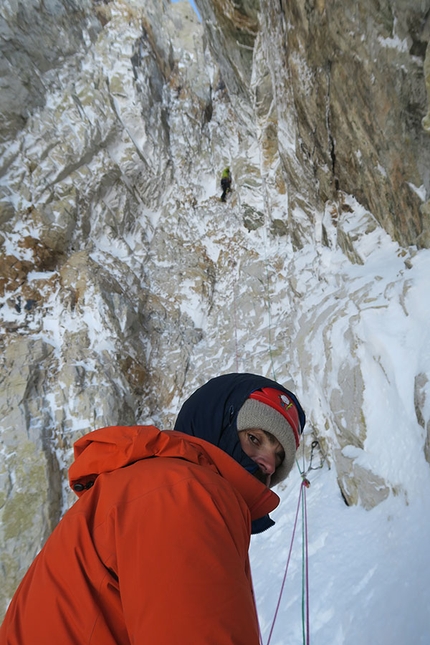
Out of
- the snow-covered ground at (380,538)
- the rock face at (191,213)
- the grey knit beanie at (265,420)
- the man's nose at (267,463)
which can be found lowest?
the snow-covered ground at (380,538)

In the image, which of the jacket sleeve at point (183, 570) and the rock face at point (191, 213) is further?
the rock face at point (191, 213)

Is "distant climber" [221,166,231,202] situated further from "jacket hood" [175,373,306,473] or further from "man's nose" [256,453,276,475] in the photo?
"man's nose" [256,453,276,475]

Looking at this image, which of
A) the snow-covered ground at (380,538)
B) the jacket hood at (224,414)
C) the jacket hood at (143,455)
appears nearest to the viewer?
the jacket hood at (143,455)

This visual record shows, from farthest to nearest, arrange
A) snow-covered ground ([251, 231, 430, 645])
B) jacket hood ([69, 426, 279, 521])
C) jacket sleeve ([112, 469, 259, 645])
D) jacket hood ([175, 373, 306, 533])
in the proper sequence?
snow-covered ground ([251, 231, 430, 645]) → jacket hood ([175, 373, 306, 533]) → jacket hood ([69, 426, 279, 521]) → jacket sleeve ([112, 469, 259, 645])

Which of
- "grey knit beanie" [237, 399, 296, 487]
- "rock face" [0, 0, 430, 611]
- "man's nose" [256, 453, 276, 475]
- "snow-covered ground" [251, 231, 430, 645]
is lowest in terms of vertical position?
"snow-covered ground" [251, 231, 430, 645]

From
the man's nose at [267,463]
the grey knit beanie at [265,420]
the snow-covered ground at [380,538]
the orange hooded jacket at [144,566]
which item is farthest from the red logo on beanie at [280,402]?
the snow-covered ground at [380,538]

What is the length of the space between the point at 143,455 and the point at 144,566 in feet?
0.88

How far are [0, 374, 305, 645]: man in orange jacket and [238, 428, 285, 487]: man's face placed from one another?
0.82 ft

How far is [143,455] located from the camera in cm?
98

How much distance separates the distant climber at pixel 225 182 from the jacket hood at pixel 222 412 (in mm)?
12257

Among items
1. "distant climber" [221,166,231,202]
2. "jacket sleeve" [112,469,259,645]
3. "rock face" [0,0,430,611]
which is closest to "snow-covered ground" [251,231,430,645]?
"rock face" [0,0,430,611]

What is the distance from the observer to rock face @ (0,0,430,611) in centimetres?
345

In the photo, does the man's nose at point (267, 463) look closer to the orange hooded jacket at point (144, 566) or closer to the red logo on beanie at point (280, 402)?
the red logo on beanie at point (280, 402)

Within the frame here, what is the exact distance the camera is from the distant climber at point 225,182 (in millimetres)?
12898
